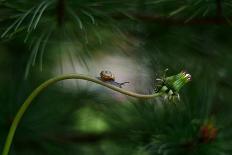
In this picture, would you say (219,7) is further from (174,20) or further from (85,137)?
(85,137)

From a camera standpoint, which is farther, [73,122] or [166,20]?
[73,122]

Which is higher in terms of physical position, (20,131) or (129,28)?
(129,28)

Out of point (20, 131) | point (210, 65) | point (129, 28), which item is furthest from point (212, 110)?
point (20, 131)

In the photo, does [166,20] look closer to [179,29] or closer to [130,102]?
[179,29]

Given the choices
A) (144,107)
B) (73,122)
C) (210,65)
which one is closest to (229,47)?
(210,65)

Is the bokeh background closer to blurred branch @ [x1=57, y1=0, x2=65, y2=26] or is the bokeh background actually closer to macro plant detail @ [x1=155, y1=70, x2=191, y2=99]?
blurred branch @ [x1=57, y1=0, x2=65, y2=26]

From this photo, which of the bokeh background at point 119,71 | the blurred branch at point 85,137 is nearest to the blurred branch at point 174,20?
the bokeh background at point 119,71

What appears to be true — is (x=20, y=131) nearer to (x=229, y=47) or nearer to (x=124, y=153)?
(x=124, y=153)

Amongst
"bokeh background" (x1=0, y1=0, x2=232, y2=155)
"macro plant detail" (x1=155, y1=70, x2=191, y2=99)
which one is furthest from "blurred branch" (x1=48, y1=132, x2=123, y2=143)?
"macro plant detail" (x1=155, y1=70, x2=191, y2=99)
